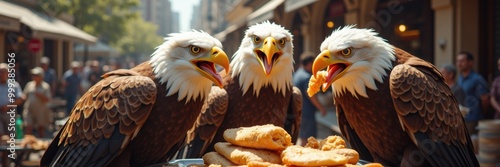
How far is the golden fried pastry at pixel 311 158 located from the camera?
81.2 inches

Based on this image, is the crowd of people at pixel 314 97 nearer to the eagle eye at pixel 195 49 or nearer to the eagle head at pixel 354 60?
the eagle eye at pixel 195 49

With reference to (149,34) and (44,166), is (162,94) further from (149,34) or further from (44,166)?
(149,34)

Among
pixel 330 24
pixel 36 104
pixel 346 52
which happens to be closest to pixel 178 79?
pixel 346 52

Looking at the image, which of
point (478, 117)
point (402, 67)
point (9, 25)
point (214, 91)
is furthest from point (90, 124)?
point (9, 25)

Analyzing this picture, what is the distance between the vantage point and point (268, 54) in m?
2.98

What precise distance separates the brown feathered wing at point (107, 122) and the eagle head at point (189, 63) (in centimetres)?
11

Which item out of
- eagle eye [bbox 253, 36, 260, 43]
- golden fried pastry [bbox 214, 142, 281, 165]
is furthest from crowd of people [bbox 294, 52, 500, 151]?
golden fried pastry [bbox 214, 142, 281, 165]

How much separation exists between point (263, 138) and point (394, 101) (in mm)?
742

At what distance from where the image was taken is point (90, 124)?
108 inches

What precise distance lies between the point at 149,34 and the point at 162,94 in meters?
93.4

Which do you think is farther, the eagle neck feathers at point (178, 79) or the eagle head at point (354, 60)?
the eagle neck feathers at point (178, 79)

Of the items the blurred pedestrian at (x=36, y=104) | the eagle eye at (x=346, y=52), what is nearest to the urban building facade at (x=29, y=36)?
the blurred pedestrian at (x=36, y=104)

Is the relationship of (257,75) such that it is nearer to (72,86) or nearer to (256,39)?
(256,39)

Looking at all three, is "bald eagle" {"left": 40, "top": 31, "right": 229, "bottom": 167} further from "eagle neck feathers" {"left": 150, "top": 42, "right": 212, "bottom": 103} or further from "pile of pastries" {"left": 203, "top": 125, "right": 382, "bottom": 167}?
"pile of pastries" {"left": 203, "top": 125, "right": 382, "bottom": 167}
